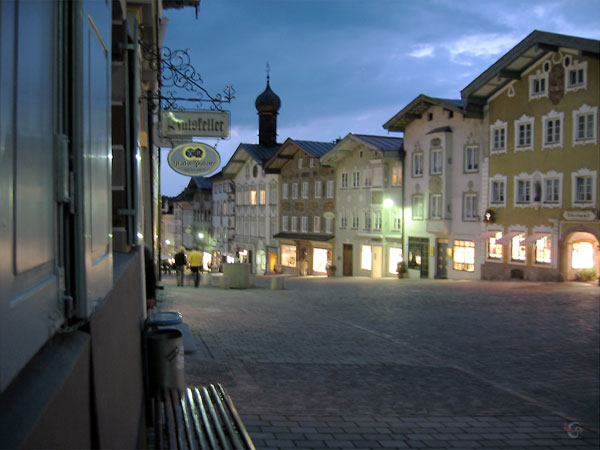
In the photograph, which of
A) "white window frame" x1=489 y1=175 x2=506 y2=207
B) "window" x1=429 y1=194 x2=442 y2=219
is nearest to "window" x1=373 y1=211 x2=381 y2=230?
"window" x1=429 y1=194 x2=442 y2=219

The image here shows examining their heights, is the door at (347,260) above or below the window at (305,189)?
below

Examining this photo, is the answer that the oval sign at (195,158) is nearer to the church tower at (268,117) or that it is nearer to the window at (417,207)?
→ the window at (417,207)

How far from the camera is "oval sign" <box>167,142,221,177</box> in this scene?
11617 mm

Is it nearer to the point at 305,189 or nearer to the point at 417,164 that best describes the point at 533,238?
the point at 417,164

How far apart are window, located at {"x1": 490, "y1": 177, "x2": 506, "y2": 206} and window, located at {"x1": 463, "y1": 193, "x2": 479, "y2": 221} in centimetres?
129

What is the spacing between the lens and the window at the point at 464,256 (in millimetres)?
34625

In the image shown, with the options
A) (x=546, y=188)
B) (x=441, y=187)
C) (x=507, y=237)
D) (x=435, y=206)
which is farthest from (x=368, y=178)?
(x=546, y=188)

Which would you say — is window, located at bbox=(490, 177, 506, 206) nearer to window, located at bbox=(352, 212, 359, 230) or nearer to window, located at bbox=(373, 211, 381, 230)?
window, located at bbox=(373, 211, 381, 230)

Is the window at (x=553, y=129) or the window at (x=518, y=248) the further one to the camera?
the window at (x=518, y=248)

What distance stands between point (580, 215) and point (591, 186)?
4.36 feet

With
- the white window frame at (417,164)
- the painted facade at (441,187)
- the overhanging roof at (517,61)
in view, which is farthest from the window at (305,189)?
the overhanging roof at (517,61)

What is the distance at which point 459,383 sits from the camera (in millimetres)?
8641

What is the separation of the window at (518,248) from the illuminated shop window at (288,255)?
2035 cm

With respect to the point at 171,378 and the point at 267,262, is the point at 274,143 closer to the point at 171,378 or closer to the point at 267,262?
the point at 267,262
